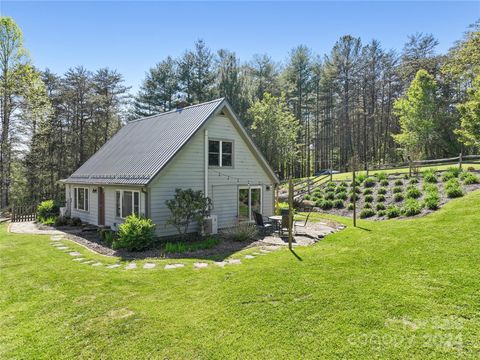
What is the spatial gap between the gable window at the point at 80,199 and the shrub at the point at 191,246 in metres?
7.70

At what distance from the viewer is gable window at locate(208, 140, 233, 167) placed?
508 inches

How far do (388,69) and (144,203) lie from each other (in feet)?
118

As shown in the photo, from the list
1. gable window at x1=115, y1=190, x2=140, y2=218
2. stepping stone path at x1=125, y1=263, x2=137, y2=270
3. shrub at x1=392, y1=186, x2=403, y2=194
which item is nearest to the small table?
gable window at x1=115, y1=190, x2=140, y2=218

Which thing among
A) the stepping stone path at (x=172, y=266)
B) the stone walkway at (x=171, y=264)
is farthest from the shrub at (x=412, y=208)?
the stepping stone path at (x=172, y=266)

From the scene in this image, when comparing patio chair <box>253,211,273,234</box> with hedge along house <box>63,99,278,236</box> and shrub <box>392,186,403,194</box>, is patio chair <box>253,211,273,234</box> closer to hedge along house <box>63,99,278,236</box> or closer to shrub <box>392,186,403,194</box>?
hedge along house <box>63,99,278,236</box>

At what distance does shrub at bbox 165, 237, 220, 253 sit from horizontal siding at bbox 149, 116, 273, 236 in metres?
1.34

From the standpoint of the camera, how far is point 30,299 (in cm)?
587

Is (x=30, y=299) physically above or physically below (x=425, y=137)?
below

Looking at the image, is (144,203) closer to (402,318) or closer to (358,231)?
(358,231)

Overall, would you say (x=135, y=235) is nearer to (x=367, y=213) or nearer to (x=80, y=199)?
(x=80, y=199)

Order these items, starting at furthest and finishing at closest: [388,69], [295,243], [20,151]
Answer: [388,69] → [20,151] → [295,243]

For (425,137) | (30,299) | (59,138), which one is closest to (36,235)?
(30,299)

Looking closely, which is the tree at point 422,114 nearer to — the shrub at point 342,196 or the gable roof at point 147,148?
the shrub at point 342,196

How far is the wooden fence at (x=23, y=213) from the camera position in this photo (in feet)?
57.3
